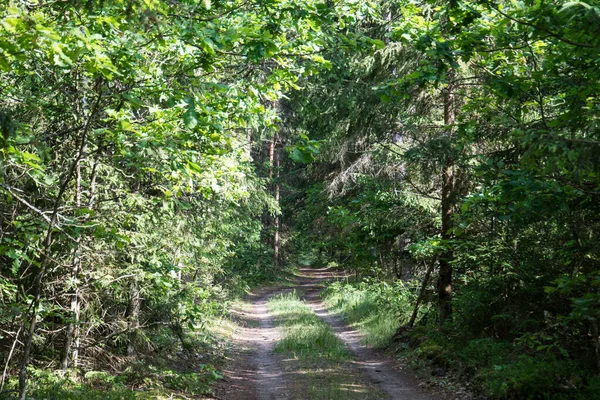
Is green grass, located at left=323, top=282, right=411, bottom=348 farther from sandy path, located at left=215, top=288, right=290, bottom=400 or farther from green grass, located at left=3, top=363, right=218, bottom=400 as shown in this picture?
green grass, located at left=3, top=363, right=218, bottom=400

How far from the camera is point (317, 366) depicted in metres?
11.1

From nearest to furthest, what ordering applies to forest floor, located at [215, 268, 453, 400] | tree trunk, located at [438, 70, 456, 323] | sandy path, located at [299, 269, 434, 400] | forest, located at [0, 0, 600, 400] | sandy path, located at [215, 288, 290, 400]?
1. forest, located at [0, 0, 600, 400]
2. forest floor, located at [215, 268, 453, 400]
3. sandy path, located at [299, 269, 434, 400]
4. sandy path, located at [215, 288, 290, 400]
5. tree trunk, located at [438, 70, 456, 323]

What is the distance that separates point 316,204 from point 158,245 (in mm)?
13123

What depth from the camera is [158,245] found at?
339 inches

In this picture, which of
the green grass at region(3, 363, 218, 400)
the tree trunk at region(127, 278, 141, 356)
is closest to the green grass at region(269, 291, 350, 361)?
the green grass at region(3, 363, 218, 400)

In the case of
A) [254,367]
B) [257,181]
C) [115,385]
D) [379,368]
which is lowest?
[254,367]

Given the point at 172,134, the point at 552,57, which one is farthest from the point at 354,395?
the point at 552,57

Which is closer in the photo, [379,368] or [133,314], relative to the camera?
[133,314]

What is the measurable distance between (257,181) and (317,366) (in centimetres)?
670

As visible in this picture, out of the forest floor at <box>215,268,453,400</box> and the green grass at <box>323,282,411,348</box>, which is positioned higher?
the green grass at <box>323,282,411,348</box>

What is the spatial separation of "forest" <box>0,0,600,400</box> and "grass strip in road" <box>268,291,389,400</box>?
96mm

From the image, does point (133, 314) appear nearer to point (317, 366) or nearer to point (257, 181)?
point (317, 366)

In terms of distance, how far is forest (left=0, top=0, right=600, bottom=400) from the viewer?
16.5 feet

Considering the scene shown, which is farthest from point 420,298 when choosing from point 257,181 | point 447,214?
point 257,181
